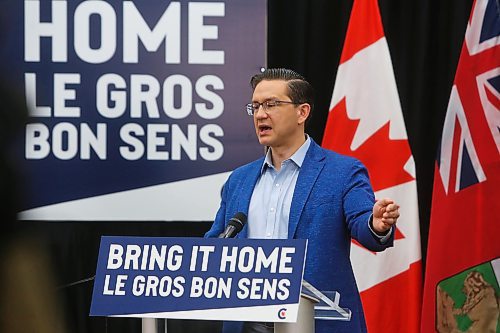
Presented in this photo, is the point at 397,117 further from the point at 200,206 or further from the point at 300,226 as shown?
the point at 300,226

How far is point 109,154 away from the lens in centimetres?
483

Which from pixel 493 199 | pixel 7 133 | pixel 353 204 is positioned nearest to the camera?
pixel 7 133

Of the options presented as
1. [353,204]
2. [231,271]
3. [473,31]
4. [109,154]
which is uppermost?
[473,31]

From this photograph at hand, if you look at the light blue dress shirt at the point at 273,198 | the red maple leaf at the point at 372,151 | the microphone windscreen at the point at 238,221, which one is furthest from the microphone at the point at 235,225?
A: the red maple leaf at the point at 372,151

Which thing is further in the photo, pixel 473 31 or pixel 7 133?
pixel 473 31

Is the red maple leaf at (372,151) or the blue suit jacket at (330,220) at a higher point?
the red maple leaf at (372,151)

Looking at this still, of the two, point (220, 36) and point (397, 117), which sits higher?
point (220, 36)

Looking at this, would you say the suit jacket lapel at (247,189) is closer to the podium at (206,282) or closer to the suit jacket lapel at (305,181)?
the suit jacket lapel at (305,181)

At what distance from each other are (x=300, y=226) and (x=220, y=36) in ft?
6.47

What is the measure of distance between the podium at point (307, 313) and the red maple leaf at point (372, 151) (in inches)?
86.2

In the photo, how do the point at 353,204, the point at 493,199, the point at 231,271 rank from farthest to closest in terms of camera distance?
1. the point at 493,199
2. the point at 353,204
3. the point at 231,271

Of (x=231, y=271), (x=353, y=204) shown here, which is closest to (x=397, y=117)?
(x=353, y=204)

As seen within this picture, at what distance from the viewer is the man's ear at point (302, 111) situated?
3.22 m

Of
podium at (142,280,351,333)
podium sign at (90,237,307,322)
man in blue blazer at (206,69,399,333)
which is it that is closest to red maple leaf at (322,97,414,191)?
man in blue blazer at (206,69,399,333)
